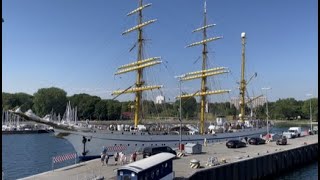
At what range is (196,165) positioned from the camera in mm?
35625

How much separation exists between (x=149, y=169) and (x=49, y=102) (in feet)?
560

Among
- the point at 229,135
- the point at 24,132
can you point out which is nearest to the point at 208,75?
the point at 229,135

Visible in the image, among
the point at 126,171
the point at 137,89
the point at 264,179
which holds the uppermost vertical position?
the point at 137,89

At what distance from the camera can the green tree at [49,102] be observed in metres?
190

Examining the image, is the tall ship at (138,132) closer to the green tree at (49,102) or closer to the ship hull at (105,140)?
the ship hull at (105,140)

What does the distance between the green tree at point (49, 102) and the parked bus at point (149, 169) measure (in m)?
167

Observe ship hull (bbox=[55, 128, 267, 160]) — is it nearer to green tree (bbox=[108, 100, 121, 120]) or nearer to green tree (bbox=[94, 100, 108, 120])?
green tree (bbox=[108, 100, 121, 120])

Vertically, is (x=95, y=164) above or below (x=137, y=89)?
below

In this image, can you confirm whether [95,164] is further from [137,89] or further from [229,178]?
[137,89]

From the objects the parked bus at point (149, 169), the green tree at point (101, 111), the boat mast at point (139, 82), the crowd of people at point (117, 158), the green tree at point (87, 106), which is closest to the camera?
the parked bus at point (149, 169)

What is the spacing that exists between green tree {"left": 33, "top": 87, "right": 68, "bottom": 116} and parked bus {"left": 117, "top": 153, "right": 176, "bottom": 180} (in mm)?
167355

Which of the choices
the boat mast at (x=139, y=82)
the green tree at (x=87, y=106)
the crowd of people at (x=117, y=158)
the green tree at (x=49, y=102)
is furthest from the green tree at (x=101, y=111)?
the crowd of people at (x=117, y=158)

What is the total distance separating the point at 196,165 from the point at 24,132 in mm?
112284

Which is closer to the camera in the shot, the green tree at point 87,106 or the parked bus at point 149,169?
the parked bus at point 149,169
